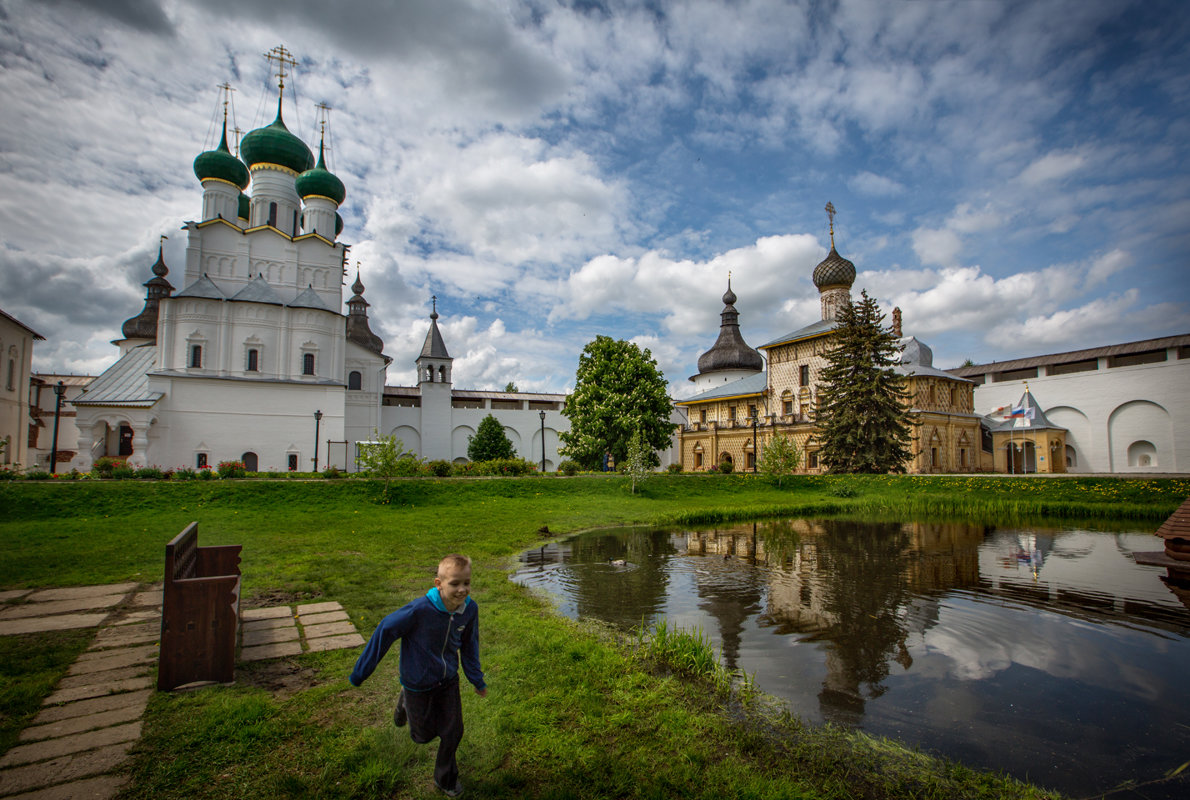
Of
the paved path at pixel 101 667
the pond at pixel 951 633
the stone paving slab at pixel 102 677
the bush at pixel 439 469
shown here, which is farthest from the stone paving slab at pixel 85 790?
the bush at pixel 439 469

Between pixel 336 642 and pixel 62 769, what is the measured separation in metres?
2.06

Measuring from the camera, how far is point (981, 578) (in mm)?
8906

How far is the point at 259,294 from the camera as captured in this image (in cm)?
3022

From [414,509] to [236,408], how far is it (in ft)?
58.0

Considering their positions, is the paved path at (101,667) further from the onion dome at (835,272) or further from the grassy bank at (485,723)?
the onion dome at (835,272)

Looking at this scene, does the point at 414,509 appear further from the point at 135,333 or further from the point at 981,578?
the point at 135,333

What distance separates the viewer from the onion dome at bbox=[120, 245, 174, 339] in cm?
3825

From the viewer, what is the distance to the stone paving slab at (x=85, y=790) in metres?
2.61

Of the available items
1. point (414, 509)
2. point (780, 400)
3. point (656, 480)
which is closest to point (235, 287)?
point (414, 509)

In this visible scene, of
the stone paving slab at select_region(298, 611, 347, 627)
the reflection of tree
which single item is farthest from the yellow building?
the stone paving slab at select_region(298, 611, 347, 627)

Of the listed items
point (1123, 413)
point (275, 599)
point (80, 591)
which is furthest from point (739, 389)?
point (80, 591)

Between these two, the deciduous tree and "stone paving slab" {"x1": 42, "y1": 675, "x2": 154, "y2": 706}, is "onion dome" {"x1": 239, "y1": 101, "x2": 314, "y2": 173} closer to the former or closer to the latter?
the deciduous tree

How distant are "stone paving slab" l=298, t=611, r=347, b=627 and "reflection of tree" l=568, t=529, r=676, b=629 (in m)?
2.56

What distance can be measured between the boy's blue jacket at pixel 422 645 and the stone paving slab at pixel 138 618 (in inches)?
147
